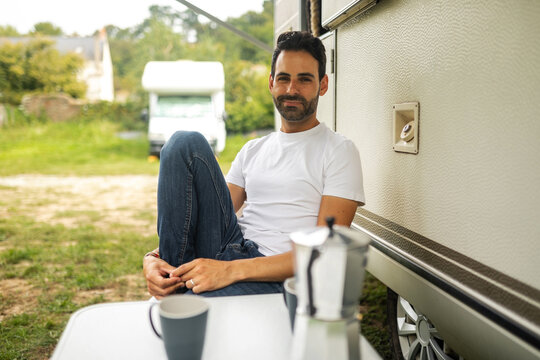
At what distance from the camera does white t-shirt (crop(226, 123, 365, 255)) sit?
1.74m

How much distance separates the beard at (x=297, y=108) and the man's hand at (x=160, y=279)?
78 cm

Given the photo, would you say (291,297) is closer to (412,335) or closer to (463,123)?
(463,123)

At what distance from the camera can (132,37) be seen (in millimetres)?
39906

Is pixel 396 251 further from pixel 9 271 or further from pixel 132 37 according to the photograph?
pixel 132 37

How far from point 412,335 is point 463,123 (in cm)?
119

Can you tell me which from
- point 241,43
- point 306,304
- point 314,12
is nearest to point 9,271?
point 314,12

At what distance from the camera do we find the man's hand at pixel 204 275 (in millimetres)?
1470

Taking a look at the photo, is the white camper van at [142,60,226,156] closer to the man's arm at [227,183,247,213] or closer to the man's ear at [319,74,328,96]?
the man's arm at [227,183,247,213]

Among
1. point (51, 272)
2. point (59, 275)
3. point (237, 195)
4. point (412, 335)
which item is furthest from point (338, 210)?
point (51, 272)

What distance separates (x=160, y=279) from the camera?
4.92ft

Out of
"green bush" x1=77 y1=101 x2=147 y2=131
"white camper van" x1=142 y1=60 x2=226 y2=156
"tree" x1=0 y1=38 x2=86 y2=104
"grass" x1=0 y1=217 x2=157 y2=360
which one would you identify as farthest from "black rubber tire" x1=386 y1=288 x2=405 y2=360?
"tree" x1=0 y1=38 x2=86 y2=104

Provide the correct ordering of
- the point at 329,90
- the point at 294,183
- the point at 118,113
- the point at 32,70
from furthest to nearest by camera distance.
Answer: the point at 32,70
the point at 118,113
the point at 329,90
the point at 294,183

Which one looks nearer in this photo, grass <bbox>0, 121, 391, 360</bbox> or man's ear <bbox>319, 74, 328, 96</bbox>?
man's ear <bbox>319, 74, 328, 96</bbox>

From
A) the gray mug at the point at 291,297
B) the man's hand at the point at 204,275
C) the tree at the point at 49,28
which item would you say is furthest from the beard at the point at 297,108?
the tree at the point at 49,28
